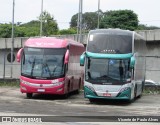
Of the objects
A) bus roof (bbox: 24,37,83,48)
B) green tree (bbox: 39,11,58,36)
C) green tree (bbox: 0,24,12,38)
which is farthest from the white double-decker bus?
green tree (bbox: 0,24,12,38)

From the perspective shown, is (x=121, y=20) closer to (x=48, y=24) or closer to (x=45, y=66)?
(x=48, y=24)

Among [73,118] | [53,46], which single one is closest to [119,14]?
[53,46]

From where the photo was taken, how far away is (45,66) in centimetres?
2644

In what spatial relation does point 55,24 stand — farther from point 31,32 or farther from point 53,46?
point 53,46

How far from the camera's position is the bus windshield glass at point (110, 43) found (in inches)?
963

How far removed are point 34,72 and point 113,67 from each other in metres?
4.41

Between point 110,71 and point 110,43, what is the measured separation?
4.44 feet

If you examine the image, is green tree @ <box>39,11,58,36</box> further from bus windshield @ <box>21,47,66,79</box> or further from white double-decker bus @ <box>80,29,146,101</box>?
white double-decker bus @ <box>80,29,146,101</box>

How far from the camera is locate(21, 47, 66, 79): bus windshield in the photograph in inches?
1035

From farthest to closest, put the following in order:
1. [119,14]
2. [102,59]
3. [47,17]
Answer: [119,14] → [47,17] → [102,59]

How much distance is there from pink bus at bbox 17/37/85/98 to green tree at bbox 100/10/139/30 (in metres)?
63.4

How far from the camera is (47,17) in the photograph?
80500 mm

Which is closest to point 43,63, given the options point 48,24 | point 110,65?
point 110,65

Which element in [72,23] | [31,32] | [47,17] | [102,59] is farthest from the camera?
[72,23]
